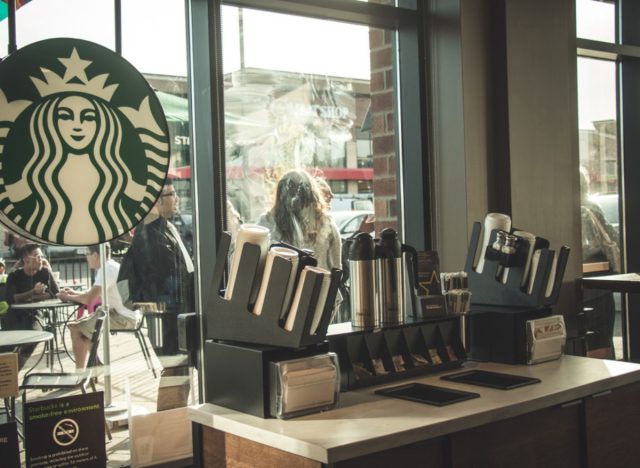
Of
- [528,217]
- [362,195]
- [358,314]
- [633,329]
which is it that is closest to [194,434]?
[358,314]

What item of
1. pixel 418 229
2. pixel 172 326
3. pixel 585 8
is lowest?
pixel 172 326

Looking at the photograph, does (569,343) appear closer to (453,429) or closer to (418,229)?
(418,229)

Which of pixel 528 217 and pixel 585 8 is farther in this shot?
pixel 585 8

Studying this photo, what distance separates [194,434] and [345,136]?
158cm

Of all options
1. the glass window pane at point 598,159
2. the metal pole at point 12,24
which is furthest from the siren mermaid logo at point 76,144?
the glass window pane at point 598,159

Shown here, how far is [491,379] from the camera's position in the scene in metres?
2.51

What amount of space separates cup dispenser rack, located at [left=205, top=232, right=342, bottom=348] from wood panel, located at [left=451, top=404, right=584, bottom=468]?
516mm

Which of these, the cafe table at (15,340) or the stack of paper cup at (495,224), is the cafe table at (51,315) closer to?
the cafe table at (15,340)

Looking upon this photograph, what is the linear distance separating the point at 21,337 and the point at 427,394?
129cm

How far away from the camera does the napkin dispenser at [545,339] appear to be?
2.73 metres

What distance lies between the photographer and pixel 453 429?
2.06m

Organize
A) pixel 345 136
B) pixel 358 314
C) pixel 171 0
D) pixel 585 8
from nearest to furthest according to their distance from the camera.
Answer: pixel 358 314 → pixel 171 0 → pixel 345 136 → pixel 585 8

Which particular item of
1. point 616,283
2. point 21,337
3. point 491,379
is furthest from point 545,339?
point 21,337

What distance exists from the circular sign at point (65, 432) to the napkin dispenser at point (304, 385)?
76cm
